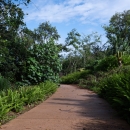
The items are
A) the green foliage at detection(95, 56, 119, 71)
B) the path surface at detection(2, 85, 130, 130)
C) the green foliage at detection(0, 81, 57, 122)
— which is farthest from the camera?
the green foliage at detection(95, 56, 119, 71)

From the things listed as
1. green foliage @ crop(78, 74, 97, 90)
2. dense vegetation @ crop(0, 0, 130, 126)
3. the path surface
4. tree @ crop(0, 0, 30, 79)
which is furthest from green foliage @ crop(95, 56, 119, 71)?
the path surface

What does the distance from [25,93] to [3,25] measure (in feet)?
13.5

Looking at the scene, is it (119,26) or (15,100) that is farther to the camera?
(119,26)

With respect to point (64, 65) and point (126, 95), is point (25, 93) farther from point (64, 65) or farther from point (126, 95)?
point (64, 65)

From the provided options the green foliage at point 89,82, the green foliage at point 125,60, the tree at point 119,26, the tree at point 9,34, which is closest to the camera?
the tree at point 9,34

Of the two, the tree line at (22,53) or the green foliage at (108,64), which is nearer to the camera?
the tree line at (22,53)

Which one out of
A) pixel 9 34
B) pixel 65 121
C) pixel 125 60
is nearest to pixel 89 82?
pixel 125 60

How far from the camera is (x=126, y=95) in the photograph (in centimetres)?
644

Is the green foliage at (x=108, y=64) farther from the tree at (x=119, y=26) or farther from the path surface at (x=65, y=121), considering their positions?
the tree at (x=119, y=26)

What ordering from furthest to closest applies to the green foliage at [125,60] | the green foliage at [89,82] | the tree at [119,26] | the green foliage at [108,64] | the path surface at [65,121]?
1. the tree at [119,26]
2. the green foliage at [108,64]
3. the green foliage at [125,60]
4. the green foliage at [89,82]
5. the path surface at [65,121]

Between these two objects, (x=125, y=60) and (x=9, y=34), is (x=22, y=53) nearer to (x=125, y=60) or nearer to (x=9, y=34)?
(x=9, y=34)

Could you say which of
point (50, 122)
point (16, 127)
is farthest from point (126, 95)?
point (16, 127)

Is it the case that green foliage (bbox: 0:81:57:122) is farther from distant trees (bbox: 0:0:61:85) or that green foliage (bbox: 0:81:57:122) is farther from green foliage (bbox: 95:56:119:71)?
green foliage (bbox: 95:56:119:71)

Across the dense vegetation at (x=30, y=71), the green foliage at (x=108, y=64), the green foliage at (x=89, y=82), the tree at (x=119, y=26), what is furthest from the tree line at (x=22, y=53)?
the tree at (x=119, y=26)
